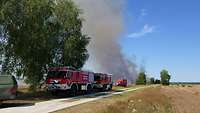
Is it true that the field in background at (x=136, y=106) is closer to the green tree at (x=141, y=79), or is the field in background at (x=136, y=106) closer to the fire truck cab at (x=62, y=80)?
the fire truck cab at (x=62, y=80)

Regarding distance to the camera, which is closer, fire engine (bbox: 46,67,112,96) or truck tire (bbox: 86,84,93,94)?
fire engine (bbox: 46,67,112,96)

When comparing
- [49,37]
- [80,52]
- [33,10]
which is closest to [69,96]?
[49,37]

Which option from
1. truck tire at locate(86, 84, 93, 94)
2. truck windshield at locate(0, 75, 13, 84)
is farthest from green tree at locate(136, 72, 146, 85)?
truck windshield at locate(0, 75, 13, 84)

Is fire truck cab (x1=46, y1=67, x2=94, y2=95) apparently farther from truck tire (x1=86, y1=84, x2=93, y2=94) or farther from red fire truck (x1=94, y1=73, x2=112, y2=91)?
red fire truck (x1=94, y1=73, x2=112, y2=91)

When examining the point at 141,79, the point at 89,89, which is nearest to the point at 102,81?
the point at 89,89

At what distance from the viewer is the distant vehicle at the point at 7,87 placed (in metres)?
37.4

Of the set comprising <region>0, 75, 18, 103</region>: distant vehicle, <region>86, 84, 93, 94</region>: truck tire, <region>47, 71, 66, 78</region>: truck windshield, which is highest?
<region>47, 71, 66, 78</region>: truck windshield

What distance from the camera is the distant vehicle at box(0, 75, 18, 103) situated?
37.4 m

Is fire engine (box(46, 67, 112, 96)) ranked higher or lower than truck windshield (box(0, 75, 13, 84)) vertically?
higher

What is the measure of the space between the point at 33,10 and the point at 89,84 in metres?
20.2

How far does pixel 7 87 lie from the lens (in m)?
38.0

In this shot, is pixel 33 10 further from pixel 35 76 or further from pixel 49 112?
pixel 49 112

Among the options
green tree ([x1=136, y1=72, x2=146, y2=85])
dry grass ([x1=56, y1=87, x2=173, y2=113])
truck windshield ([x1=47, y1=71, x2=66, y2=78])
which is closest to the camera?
dry grass ([x1=56, y1=87, x2=173, y2=113])

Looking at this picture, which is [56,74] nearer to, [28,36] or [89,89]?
[28,36]
